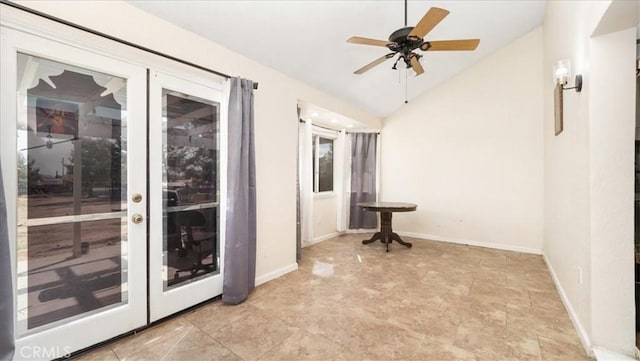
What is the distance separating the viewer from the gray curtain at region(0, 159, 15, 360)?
4.94 feet

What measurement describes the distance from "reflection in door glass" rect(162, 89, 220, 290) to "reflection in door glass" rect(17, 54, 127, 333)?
0.33 metres

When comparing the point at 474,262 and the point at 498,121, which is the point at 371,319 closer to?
the point at 474,262

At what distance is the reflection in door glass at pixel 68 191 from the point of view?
1.71m

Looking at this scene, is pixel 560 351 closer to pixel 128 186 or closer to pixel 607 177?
pixel 607 177

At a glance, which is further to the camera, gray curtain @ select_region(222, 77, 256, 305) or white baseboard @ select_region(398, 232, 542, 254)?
white baseboard @ select_region(398, 232, 542, 254)

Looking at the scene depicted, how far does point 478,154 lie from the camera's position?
15.8 feet

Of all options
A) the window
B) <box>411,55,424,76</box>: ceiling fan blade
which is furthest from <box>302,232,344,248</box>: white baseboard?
<box>411,55,424,76</box>: ceiling fan blade

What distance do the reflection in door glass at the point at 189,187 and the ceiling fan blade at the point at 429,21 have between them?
1.87m

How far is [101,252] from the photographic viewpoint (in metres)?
2.02

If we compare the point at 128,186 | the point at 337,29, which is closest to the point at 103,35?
the point at 128,186

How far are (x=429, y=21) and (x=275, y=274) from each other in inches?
113

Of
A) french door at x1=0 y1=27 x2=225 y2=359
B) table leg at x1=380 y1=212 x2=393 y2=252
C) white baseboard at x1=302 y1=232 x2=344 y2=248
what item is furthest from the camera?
white baseboard at x1=302 y1=232 x2=344 y2=248

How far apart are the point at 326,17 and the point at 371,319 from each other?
2781mm

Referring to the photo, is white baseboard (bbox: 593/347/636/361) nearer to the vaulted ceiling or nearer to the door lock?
the vaulted ceiling
